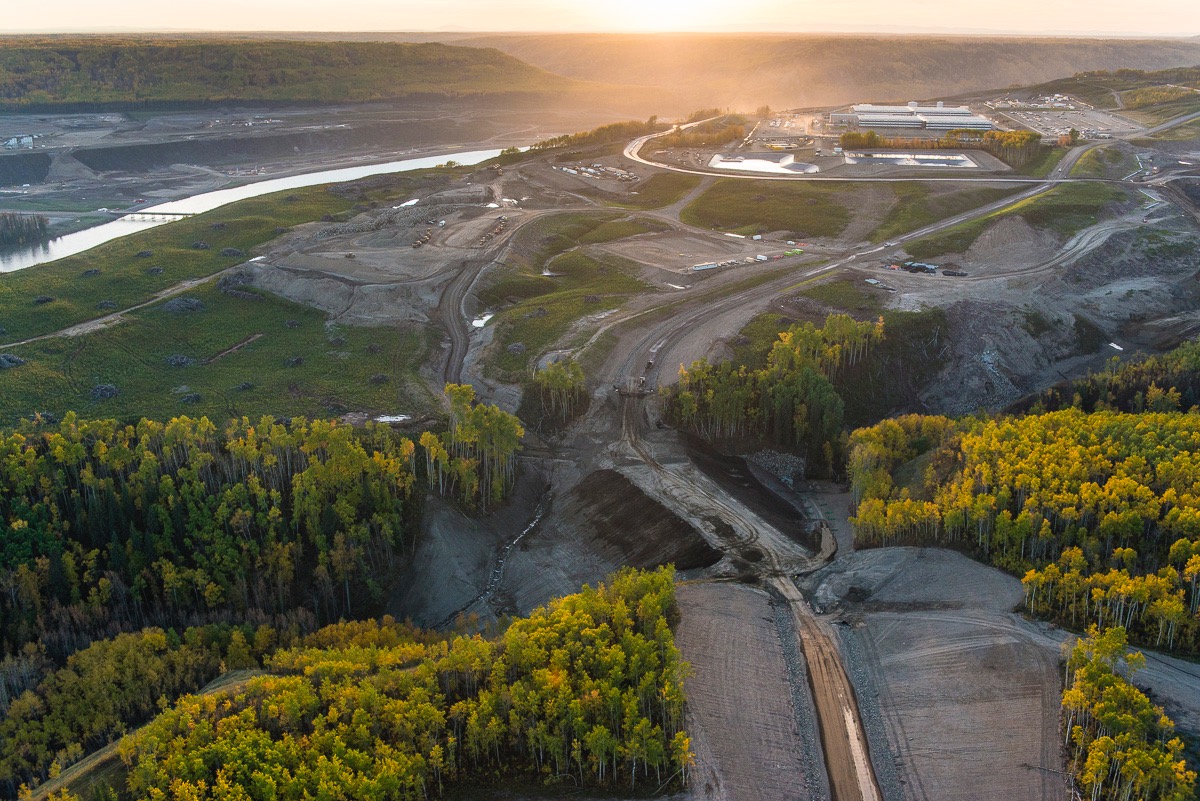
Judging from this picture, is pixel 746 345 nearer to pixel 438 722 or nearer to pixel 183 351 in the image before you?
pixel 438 722

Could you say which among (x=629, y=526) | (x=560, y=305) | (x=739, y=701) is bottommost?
(x=739, y=701)

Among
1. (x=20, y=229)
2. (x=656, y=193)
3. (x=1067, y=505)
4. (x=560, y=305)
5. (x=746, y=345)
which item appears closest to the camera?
(x=1067, y=505)

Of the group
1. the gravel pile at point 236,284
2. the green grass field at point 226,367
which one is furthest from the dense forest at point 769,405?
the gravel pile at point 236,284

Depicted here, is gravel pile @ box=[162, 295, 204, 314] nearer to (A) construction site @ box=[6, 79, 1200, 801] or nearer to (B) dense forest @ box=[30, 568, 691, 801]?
(A) construction site @ box=[6, 79, 1200, 801]

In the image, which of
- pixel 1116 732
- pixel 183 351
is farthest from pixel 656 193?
pixel 1116 732

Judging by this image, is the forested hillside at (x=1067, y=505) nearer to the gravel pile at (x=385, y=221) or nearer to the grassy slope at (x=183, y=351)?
the grassy slope at (x=183, y=351)

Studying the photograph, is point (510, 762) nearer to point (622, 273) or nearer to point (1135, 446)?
point (1135, 446)

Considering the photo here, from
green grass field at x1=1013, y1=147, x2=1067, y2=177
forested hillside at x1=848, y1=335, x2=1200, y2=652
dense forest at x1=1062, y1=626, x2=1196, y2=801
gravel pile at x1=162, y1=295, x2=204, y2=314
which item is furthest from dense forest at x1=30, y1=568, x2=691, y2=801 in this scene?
green grass field at x1=1013, y1=147, x2=1067, y2=177
